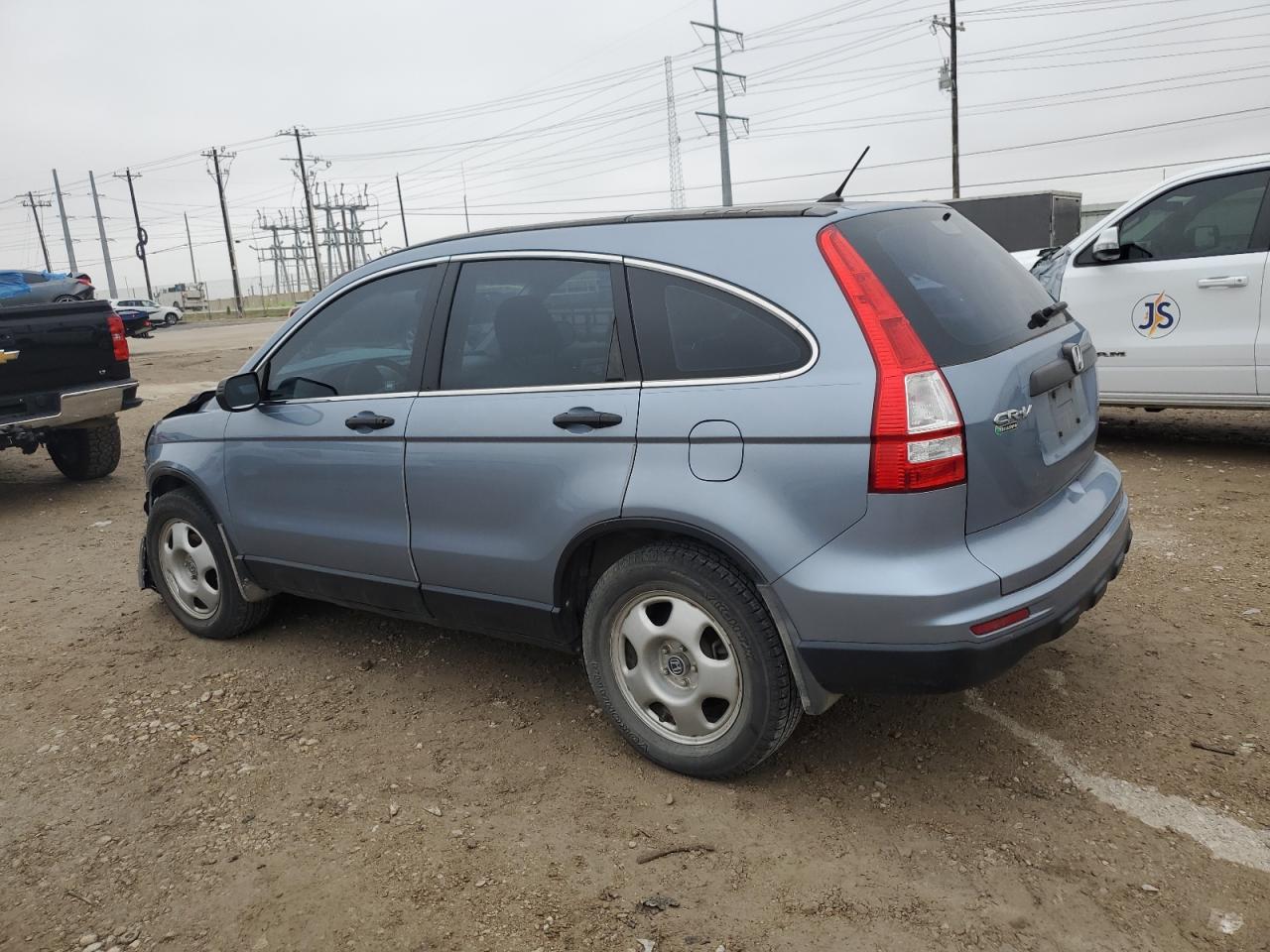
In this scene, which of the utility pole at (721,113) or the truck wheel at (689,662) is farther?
the utility pole at (721,113)

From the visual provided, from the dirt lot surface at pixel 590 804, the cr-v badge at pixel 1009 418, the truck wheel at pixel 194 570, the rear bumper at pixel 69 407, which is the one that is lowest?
the dirt lot surface at pixel 590 804

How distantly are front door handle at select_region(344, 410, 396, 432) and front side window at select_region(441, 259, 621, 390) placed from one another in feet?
0.91

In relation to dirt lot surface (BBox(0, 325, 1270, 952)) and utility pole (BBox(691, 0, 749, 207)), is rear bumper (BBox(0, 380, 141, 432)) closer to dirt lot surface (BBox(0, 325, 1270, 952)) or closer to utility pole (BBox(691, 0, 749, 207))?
dirt lot surface (BBox(0, 325, 1270, 952))

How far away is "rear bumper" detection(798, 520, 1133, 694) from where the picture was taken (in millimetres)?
2516

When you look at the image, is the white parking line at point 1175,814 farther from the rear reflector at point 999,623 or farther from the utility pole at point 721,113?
the utility pole at point 721,113

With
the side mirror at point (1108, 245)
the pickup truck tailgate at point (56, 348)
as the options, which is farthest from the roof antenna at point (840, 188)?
the pickup truck tailgate at point (56, 348)

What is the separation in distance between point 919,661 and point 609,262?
4.99ft

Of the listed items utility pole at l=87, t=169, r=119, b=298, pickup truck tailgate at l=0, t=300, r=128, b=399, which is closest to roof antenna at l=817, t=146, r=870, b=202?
pickup truck tailgate at l=0, t=300, r=128, b=399

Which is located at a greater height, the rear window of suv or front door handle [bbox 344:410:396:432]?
the rear window of suv

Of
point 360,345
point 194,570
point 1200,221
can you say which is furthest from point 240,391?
point 1200,221

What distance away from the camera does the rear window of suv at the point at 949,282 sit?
267cm

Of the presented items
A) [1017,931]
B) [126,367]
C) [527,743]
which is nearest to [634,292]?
[527,743]

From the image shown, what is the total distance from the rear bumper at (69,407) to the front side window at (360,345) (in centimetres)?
412

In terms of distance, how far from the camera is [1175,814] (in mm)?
2719
